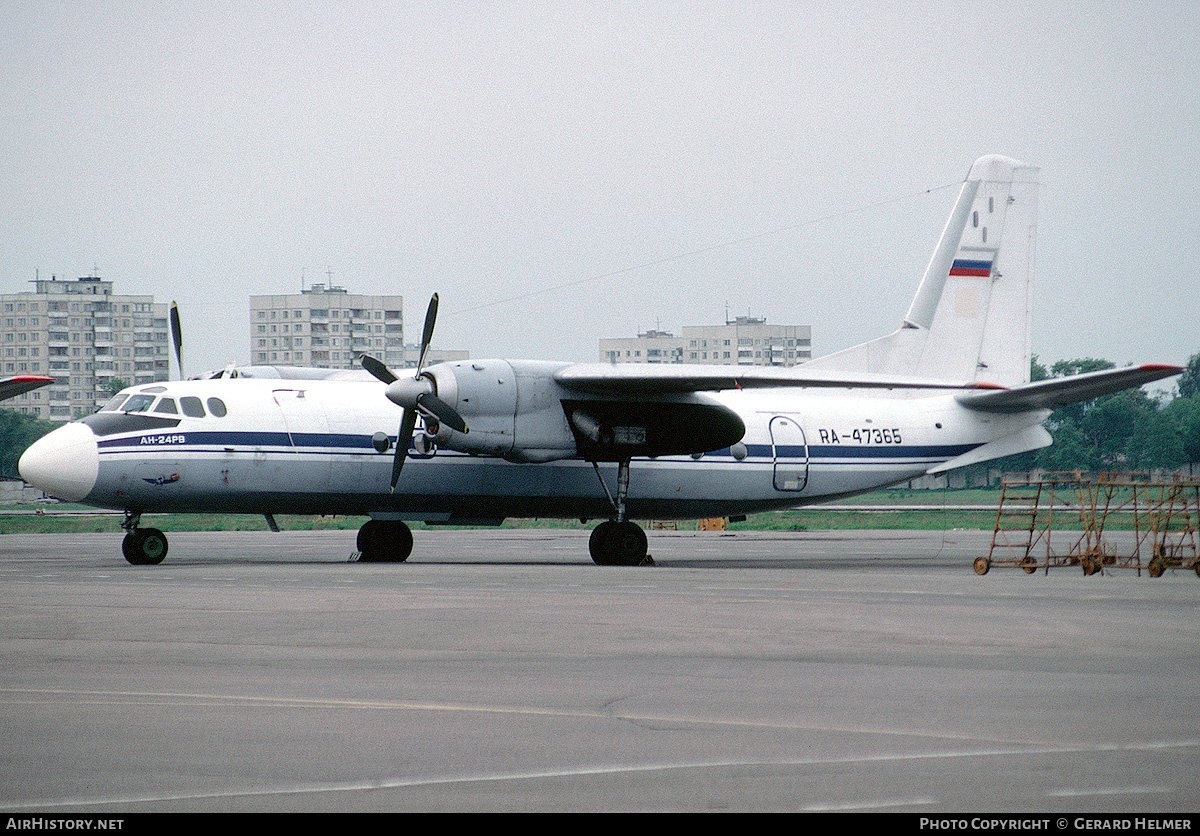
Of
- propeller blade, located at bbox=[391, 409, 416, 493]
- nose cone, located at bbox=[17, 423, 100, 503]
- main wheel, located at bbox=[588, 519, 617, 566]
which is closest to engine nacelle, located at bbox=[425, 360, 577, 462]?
propeller blade, located at bbox=[391, 409, 416, 493]

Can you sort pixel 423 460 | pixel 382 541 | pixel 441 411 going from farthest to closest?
pixel 382 541 < pixel 423 460 < pixel 441 411

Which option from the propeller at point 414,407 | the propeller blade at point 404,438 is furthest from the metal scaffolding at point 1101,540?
the propeller blade at point 404,438

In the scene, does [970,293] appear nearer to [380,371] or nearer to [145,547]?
[380,371]

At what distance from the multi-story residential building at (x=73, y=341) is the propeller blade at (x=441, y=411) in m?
164

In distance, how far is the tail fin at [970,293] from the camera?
31.4 metres

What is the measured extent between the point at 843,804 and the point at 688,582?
14.1 m

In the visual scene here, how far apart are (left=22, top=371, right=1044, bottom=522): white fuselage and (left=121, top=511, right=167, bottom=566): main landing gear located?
0.55m

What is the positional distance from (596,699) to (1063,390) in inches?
805

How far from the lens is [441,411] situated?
24.7 m

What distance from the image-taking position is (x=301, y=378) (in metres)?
30.8

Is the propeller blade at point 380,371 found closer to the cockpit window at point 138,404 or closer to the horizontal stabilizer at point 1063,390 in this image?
the cockpit window at point 138,404

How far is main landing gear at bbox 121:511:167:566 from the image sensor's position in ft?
79.6

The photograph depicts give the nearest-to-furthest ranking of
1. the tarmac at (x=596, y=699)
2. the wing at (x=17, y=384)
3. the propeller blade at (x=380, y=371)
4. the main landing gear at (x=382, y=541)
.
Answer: the tarmac at (x=596, y=699)
the propeller blade at (x=380, y=371)
the main landing gear at (x=382, y=541)
the wing at (x=17, y=384)

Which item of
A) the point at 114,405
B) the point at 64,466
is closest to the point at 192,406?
the point at 114,405
